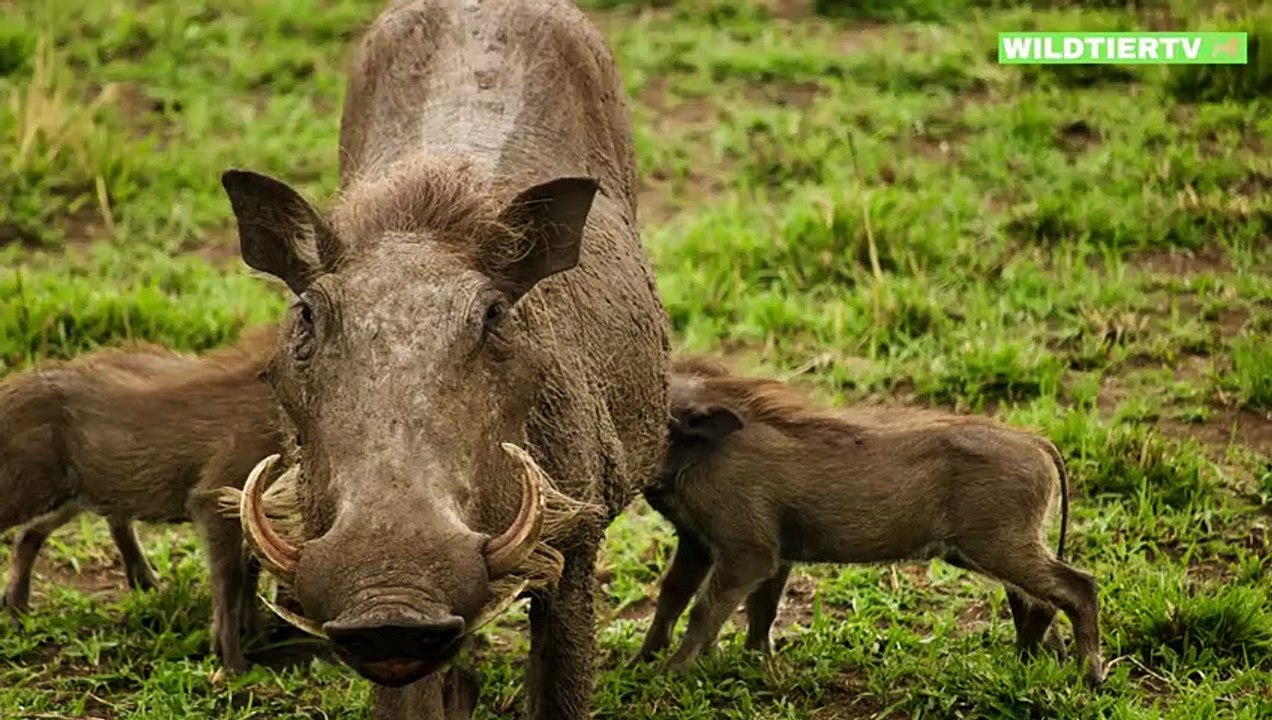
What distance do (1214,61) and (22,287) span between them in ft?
16.6

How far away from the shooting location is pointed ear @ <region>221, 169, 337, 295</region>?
13.1 feet

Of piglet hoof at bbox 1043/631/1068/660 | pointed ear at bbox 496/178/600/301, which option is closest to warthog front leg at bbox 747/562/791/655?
piglet hoof at bbox 1043/631/1068/660

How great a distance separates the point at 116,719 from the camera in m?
5.16

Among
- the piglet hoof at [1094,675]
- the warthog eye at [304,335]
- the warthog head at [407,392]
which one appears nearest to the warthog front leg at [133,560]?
the warthog head at [407,392]

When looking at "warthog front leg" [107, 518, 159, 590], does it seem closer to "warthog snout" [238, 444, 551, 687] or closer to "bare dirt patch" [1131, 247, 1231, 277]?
"warthog snout" [238, 444, 551, 687]

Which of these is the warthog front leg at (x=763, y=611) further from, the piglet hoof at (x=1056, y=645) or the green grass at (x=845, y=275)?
the piglet hoof at (x=1056, y=645)

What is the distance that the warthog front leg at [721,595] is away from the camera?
529cm

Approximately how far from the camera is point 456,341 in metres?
3.76

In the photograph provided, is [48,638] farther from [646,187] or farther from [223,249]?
[646,187]

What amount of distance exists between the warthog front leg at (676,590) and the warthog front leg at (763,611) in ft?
0.51

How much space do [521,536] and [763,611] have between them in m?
2.01

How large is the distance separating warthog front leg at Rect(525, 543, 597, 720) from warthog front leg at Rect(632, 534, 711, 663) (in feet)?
2.90

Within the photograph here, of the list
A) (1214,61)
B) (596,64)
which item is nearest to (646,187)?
(1214,61)

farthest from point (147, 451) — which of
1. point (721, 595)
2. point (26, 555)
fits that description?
point (721, 595)
